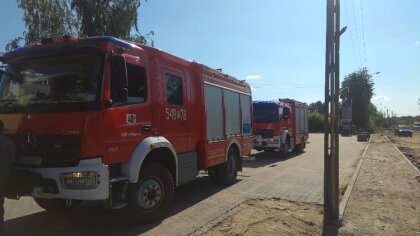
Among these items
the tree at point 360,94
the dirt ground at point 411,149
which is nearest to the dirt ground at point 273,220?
the dirt ground at point 411,149

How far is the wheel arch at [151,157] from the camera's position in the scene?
7.01m

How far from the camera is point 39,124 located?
257 inches

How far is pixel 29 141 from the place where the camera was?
6551 mm

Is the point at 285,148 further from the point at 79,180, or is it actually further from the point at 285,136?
the point at 79,180

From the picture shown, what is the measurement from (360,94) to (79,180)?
286ft

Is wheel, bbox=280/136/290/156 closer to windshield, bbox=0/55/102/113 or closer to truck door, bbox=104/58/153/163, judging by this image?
truck door, bbox=104/58/153/163

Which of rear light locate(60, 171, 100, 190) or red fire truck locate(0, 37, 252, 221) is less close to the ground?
red fire truck locate(0, 37, 252, 221)

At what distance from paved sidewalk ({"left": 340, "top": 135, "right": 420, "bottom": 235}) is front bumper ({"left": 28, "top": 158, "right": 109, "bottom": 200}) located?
155 inches

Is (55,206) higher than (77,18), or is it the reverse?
(77,18)

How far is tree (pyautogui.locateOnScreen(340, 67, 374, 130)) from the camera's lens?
8594cm

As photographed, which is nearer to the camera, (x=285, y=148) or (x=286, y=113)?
(x=285, y=148)

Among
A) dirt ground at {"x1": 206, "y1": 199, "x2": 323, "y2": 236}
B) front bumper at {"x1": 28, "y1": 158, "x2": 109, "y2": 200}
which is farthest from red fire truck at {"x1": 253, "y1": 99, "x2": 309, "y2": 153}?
front bumper at {"x1": 28, "y1": 158, "x2": 109, "y2": 200}

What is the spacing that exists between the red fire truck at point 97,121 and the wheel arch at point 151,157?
16mm

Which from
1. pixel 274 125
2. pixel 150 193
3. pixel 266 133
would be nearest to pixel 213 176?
pixel 150 193
